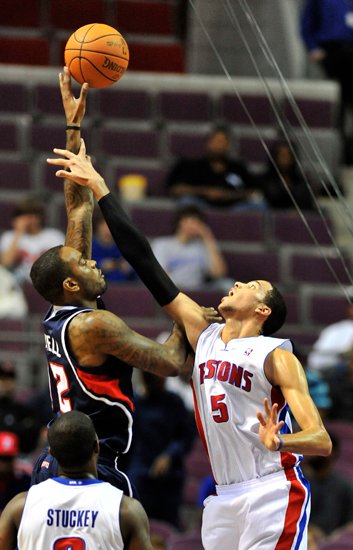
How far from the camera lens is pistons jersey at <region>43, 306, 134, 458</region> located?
252 inches

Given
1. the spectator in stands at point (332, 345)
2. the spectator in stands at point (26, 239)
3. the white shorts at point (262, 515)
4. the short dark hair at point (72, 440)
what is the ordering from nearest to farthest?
the short dark hair at point (72, 440), the white shorts at point (262, 515), the spectator in stands at point (332, 345), the spectator in stands at point (26, 239)

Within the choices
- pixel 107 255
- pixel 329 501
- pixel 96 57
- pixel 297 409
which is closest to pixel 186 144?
pixel 107 255

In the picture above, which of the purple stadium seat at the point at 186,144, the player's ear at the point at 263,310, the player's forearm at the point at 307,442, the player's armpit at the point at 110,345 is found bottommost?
the purple stadium seat at the point at 186,144

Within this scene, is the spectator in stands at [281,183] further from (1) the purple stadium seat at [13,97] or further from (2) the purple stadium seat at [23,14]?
(2) the purple stadium seat at [23,14]

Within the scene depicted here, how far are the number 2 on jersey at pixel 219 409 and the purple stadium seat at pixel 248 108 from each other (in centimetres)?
919

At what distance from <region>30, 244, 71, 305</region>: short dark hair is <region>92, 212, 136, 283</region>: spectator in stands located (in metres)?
5.86

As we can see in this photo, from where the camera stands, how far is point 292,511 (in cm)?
632

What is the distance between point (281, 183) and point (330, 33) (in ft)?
5.55

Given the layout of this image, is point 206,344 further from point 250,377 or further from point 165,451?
point 165,451

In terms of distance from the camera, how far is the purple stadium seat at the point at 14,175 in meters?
14.1

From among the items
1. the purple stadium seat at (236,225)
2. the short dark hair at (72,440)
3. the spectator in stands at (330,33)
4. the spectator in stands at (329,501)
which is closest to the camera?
the short dark hair at (72,440)

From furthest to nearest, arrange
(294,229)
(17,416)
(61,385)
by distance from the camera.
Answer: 1. (294,229)
2. (17,416)
3. (61,385)

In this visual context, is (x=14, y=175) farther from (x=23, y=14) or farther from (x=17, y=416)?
(x=17, y=416)

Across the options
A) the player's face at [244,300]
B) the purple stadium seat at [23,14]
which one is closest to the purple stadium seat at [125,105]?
the purple stadium seat at [23,14]
